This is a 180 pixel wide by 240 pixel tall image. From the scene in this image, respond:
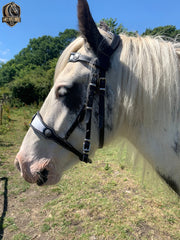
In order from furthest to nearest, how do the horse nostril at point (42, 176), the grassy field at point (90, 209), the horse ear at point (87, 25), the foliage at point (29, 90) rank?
the foliage at point (29, 90), the grassy field at point (90, 209), the horse nostril at point (42, 176), the horse ear at point (87, 25)

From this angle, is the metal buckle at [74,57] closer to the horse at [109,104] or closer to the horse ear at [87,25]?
the horse at [109,104]

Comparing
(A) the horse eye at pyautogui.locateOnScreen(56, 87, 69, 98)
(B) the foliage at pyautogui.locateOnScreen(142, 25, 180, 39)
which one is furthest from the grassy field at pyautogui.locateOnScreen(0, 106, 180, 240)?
(B) the foliage at pyautogui.locateOnScreen(142, 25, 180, 39)

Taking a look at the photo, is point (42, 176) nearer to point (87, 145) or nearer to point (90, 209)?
point (87, 145)

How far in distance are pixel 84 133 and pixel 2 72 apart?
60998 mm

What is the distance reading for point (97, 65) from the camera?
120 cm

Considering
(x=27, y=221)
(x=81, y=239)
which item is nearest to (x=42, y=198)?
(x=27, y=221)

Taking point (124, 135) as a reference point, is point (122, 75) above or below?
above

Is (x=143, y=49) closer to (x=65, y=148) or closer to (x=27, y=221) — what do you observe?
(x=65, y=148)

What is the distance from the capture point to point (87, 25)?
1.15 meters

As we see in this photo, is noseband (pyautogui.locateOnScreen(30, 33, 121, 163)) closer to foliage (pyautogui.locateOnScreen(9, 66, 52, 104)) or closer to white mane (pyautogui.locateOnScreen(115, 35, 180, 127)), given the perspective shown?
white mane (pyautogui.locateOnScreen(115, 35, 180, 127))

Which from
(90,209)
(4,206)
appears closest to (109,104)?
(90,209)

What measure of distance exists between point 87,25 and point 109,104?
0.56 m

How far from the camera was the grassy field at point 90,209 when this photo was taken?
99.3 inches

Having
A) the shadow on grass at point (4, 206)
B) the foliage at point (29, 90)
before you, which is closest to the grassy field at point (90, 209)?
the shadow on grass at point (4, 206)
